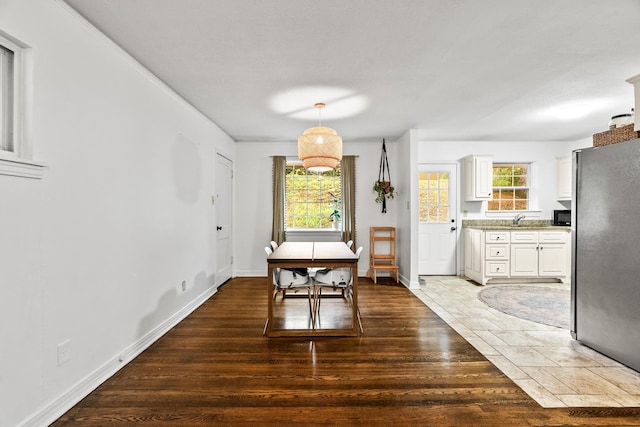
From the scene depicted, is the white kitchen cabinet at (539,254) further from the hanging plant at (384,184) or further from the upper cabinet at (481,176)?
the hanging plant at (384,184)

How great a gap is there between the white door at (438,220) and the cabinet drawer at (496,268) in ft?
2.56

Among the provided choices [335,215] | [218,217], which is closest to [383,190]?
[335,215]

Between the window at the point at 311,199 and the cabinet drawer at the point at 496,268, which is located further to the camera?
the window at the point at 311,199

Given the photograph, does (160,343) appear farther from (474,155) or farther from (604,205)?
(474,155)

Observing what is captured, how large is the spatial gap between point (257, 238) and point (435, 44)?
4.44 metres

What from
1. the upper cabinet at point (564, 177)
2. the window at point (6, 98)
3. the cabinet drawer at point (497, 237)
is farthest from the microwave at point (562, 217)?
the window at point (6, 98)

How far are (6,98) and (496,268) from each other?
620 cm

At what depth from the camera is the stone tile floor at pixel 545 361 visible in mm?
2115

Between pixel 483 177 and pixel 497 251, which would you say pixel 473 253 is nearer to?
pixel 497 251

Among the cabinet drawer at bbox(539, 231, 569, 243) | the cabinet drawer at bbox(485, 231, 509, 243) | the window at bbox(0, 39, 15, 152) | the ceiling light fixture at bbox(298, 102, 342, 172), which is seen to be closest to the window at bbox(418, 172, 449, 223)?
the cabinet drawer at bbox(485, 231, 509, 243)

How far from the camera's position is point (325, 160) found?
3467mm

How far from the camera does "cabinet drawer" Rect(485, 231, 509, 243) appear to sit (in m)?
5.35

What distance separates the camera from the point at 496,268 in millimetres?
5348

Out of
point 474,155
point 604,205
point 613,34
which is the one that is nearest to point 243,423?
point 604,205
